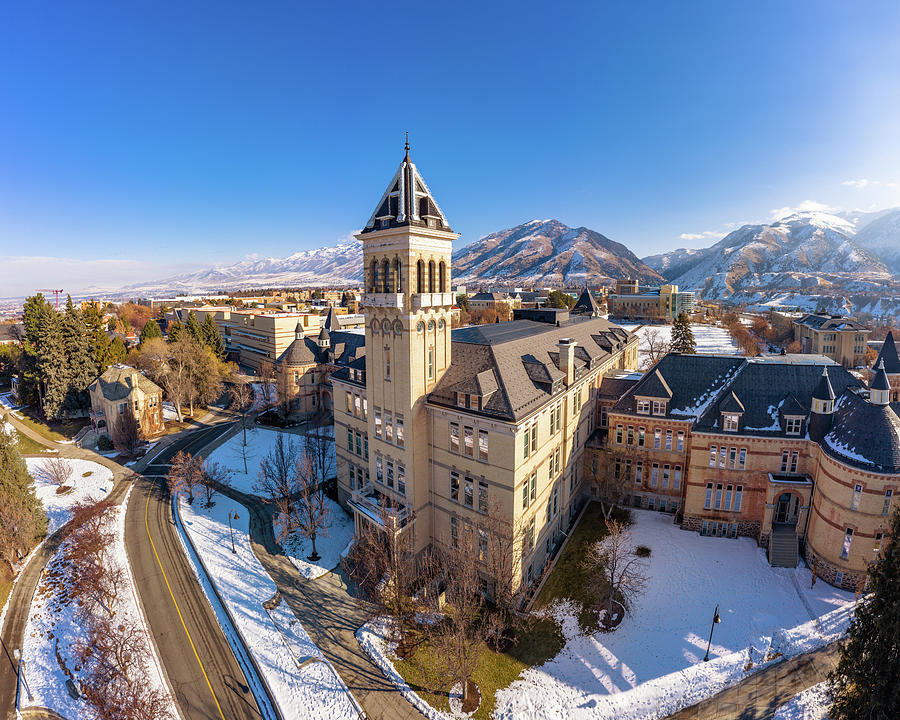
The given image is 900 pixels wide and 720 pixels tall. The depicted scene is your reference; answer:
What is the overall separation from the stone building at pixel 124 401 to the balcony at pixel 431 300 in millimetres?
63493

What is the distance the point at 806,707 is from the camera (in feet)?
88.3

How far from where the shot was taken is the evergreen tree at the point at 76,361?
258 feet

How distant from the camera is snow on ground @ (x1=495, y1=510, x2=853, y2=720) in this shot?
91.4 feet

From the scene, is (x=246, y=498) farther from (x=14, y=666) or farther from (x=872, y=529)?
(x=872, y=529)

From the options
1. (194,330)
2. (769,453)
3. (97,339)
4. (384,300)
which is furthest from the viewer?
(194,330)

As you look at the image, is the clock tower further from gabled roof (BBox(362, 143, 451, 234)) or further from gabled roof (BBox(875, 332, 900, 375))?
gabled roof (BBox(875, 332, 900, 375))

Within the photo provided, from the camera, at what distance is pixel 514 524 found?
33.6 metres

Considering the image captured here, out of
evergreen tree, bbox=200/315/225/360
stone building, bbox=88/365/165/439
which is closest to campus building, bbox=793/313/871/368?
stone building, bbox=88/365/165/439

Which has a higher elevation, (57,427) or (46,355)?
(46,355)

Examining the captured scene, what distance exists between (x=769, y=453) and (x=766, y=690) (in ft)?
71.5

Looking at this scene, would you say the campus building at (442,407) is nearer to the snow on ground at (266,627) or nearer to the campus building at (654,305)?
the snow on ground at (266,627)

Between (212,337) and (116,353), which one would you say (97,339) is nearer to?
(116,353)

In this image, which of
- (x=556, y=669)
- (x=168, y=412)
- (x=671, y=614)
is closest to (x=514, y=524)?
(x=556, y=669)

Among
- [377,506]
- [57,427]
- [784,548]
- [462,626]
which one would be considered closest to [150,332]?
[57,427]
